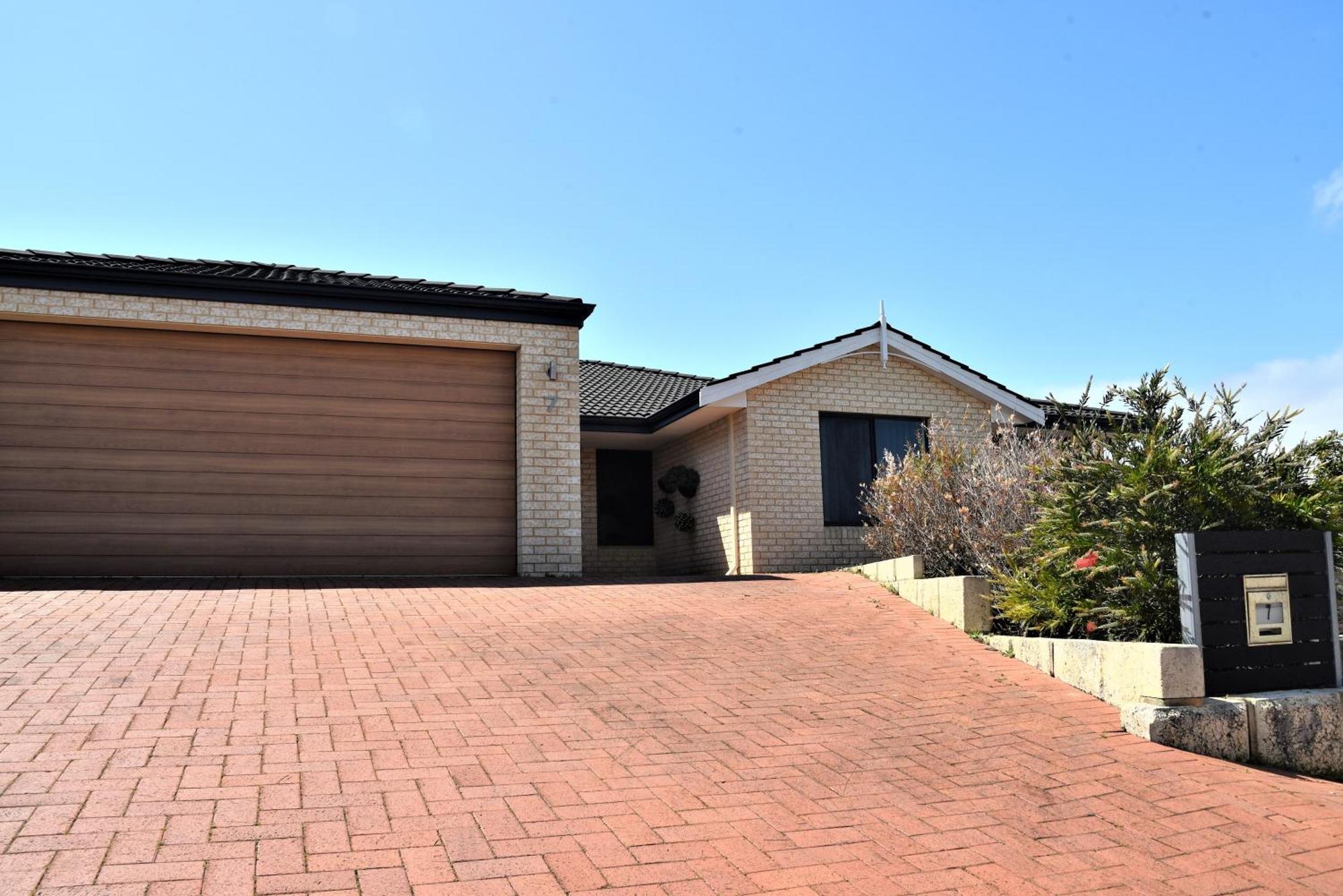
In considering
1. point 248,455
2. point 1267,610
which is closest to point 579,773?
point 1267,610

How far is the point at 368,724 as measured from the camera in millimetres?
5621

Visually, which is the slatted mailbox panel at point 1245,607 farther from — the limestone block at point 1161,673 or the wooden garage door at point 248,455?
the wooden garage door at point 248,455

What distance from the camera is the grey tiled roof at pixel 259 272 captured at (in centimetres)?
1216

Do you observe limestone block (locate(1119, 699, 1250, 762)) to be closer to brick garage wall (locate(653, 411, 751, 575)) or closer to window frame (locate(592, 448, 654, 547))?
brick garage wall (locate(653, 411, 751, 575))

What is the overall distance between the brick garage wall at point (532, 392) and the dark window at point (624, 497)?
4.15 metres

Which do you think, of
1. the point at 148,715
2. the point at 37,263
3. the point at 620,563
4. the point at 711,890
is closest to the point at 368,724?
the point at 148,715

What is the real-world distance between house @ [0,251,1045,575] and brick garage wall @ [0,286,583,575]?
0.03m

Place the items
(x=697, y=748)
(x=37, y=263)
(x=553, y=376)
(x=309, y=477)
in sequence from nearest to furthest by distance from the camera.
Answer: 1. (x=697, y=748)
2. (x=37, y=263)
3. (x=309, y=477)
4. (x=553, y=376)

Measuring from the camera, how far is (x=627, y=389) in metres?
18.8

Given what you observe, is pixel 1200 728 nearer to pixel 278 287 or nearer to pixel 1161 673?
pixel 1161 673

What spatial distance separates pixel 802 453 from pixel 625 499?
382cm

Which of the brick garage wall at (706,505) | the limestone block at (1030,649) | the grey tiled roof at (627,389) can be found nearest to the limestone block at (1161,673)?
the limestone block at (1030,649)

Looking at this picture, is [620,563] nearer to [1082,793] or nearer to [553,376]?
[553,376]

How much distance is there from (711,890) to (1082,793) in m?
2.62
